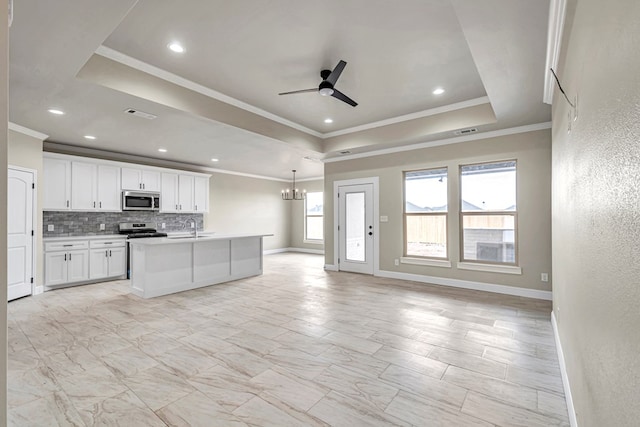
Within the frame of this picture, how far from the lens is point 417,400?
206 centimetres

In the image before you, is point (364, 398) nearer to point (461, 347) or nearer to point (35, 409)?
point (461, 347)

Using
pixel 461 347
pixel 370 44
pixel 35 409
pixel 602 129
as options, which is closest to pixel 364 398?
pixel 461 347

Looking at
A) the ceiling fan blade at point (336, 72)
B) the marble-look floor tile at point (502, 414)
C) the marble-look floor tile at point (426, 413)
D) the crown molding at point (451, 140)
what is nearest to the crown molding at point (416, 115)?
the crown molding at point (451, 140)

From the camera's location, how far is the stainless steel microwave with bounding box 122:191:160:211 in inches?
254

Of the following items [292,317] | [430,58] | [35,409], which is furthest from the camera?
[292,317]

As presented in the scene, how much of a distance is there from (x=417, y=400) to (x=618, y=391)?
1421 mm

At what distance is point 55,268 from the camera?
5.27 meters

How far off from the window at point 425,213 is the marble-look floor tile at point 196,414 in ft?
15.4

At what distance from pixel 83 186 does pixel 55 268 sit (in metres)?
1.62

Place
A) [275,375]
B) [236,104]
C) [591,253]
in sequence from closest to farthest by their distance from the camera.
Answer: [591,253], [275,375], [236,104]

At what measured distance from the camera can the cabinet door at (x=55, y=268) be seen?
5180mm

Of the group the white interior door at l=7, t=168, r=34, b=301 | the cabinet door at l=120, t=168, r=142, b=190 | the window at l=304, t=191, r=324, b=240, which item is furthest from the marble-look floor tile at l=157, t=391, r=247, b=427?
the window at l=304, t=191, r=324, b=240

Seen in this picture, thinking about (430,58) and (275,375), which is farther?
(430,58)

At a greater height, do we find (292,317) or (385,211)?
(385,211)
